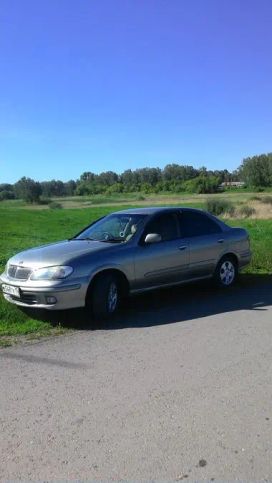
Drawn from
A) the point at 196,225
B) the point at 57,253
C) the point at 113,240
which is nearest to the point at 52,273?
the point at 57,253

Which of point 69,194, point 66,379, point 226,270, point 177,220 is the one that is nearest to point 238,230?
point 226,270

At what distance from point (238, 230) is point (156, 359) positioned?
16.0 feet

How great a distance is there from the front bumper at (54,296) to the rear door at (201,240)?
2.31m

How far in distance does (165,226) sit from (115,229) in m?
0.81

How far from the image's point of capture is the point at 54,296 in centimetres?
684

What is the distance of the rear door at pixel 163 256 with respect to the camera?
25.7ft

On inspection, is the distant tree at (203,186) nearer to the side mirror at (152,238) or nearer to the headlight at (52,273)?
the side mirror at (152,238)

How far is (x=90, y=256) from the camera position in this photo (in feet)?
23.7

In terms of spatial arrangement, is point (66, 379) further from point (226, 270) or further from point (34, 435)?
point (226, 270)

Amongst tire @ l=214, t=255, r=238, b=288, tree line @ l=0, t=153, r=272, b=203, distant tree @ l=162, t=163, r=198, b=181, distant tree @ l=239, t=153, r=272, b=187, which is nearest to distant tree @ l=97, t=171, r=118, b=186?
tree line @ l=0, t=153, r=272, b=203

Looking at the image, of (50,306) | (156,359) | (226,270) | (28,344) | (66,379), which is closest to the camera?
(66,379)

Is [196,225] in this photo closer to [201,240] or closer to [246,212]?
[201,240]

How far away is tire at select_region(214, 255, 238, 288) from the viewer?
9258mm

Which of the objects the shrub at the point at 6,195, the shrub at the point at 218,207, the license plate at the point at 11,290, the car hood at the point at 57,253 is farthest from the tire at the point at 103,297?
the shrub at the point at 6,195
